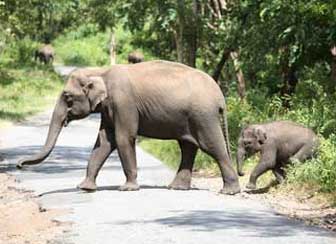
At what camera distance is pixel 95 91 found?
43.4 ft

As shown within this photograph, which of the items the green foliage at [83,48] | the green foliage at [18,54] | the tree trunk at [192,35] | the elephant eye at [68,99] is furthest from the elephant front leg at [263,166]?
the green foliage at [83,48]

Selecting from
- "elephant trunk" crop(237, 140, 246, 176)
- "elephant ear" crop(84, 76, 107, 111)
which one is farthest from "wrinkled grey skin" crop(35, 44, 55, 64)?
"elephant ear" crop(84, 76, 107, 111)

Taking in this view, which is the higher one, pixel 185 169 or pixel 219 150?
pixel 219 150

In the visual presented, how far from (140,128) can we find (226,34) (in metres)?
8.10

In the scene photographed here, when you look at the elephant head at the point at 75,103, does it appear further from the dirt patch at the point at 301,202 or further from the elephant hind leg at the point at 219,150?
the dirt patch at the point at 301,202

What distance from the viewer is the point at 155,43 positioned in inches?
1345

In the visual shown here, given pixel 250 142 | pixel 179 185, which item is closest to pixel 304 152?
pixel 250 142

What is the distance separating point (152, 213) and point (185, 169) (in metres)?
→ 3.06

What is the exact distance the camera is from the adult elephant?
525 inches

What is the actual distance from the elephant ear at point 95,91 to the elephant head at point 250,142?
2.49m

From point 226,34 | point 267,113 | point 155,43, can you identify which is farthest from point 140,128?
point 155,43

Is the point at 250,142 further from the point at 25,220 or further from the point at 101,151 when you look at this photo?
the point at 25,220

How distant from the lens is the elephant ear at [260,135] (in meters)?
14.2

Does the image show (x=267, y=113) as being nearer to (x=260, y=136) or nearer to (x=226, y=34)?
(x=226, y=34)
